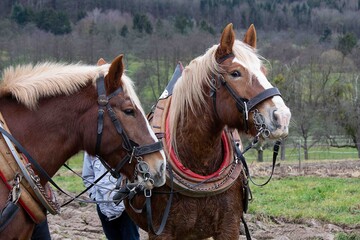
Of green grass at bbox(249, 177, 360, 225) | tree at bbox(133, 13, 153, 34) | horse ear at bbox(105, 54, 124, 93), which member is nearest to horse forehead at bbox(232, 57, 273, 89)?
horse ear at bbox(105, 54, 124, 93)

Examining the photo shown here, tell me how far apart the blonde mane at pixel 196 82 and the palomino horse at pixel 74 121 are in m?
1.01

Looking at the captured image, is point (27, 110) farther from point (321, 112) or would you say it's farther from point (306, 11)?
point (306, 11)

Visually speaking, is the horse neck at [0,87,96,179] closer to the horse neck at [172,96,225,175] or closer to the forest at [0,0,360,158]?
the forest at [0,0,360,158]

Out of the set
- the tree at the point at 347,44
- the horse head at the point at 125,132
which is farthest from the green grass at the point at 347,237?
the tree at the point at 347,44

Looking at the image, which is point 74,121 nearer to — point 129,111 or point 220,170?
point 129,111

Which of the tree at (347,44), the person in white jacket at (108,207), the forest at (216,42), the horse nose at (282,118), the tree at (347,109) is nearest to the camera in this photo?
the horse nose at (282,118)

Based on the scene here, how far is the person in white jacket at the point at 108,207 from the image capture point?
5.10 meters

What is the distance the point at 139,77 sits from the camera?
34188 mm

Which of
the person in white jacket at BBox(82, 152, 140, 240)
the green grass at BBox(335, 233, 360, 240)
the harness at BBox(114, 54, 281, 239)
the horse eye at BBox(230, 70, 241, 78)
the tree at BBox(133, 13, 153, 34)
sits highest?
the horse eye at BBox(230, 70, 241, 78)

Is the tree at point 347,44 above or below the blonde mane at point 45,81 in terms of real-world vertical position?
below

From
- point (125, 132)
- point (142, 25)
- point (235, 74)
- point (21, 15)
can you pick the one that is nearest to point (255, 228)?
point (235, 74)

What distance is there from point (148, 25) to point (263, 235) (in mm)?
53782

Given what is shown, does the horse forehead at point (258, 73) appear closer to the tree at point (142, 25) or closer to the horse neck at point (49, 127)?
the horse neck at point (49, 127)

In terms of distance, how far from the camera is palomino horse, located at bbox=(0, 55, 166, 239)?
3.24 metres
